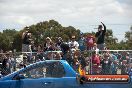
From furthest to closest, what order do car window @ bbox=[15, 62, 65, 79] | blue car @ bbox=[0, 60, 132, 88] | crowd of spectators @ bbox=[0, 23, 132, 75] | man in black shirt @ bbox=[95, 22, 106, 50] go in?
man in black shirt @ bbox=[95, 22, 106, 50]
crowd of spectators @ bbox=[0, 23, 132, 75]
car window @ bbox=[15, 62, 65, 79]
blue car @ bbox=[0, 60, 132, 88]

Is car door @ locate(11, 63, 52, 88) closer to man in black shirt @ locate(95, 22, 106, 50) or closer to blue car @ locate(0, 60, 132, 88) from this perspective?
blue car @ locate(0, 60, 132, 88)

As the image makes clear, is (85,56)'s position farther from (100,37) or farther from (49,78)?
(49,78)

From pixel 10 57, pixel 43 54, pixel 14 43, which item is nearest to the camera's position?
pixel 43 54

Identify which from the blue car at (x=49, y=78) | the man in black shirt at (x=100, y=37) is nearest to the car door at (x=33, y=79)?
the blue car at (x=49, y=78)

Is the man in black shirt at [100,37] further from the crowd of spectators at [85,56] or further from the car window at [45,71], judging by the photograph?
the car window at [45,71]

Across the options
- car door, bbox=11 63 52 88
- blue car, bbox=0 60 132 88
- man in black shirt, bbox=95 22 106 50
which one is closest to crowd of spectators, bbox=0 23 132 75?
man in black shirt, bbox=95 22 106 50

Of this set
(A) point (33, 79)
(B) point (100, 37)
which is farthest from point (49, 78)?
(B) point (100, 37)

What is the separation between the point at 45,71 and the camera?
1273 cm

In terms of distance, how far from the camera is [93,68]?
14.8 metres

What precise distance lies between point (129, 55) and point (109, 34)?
61.7 metres

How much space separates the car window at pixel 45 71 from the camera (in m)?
12.7

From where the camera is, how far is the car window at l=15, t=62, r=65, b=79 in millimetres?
12727

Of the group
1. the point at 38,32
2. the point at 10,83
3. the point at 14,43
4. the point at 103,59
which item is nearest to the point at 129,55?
the point at 103,59

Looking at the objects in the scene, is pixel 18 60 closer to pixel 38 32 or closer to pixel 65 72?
pixel 65 72
